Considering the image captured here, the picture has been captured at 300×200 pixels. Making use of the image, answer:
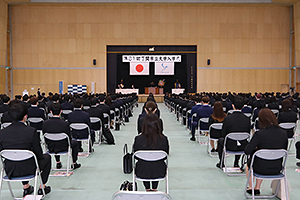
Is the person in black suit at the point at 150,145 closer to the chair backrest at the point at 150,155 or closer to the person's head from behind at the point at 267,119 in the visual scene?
the chair backrest at the point at 150,155

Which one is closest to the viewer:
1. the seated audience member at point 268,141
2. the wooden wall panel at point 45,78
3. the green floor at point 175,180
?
the seated audience member at point 268,141

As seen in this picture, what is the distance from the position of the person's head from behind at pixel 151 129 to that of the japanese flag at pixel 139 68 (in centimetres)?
2291

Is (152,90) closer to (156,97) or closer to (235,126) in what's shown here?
(156,97)

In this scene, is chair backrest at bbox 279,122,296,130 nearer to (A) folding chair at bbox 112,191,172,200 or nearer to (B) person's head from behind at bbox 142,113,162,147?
(B) person's head from behind at bbox 142,113,162,147

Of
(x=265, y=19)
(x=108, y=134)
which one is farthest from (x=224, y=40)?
(x=108, y=134)

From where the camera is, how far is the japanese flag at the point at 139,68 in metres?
26.5

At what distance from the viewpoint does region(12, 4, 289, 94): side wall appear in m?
26.5

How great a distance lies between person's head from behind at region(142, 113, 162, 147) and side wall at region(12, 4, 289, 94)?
23.6m

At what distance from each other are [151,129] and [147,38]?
78.4ft

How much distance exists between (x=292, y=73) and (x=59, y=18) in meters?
23.2

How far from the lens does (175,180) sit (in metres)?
5.12

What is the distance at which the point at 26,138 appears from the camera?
12.3 ft

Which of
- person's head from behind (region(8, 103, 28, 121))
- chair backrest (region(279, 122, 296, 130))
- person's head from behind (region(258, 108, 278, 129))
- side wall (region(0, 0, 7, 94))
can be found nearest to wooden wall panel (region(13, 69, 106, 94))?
side wall (region(0, 0, 7, 94))

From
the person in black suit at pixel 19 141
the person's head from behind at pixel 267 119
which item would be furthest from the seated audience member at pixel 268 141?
the person in black suit at pixel 19 141
